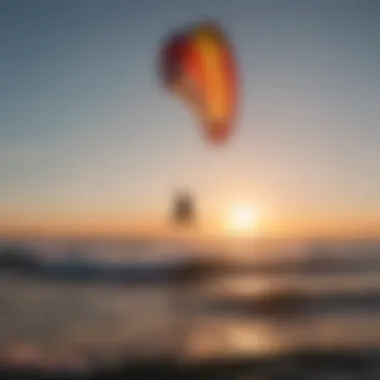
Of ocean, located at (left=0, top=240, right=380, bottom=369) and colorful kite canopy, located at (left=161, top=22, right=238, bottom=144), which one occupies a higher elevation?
colorful kite canopy, located at (left=161, top=22, right=238, bottom=144)

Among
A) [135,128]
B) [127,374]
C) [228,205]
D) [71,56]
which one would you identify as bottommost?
[127,374]

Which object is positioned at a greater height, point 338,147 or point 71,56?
point 71,56

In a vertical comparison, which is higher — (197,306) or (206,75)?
(206,75)

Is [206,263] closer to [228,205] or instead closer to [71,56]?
[228,205]

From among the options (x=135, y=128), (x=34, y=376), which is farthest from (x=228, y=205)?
(x=34, y=376)

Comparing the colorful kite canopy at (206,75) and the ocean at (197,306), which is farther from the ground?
the colorful kite canopy at (206,75)

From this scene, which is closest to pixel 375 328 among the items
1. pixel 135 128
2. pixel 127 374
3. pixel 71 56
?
pixel 127 374
